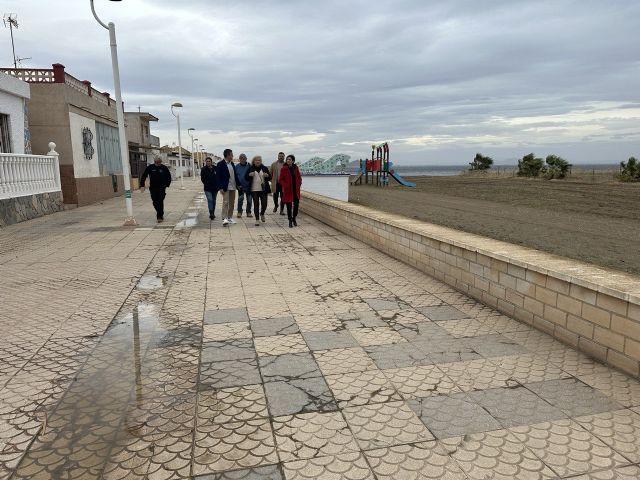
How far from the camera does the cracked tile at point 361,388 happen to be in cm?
293

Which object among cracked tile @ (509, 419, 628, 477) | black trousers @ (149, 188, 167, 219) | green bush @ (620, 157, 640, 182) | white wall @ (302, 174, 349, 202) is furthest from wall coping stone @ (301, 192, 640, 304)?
green bush @ (620, 157, 640, 182)

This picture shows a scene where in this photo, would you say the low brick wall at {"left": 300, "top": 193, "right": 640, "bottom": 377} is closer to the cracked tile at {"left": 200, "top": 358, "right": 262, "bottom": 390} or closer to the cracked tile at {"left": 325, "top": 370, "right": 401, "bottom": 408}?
the cracked tile at {"left": 325, "top": 370, "right": 401, "bottom": 408}

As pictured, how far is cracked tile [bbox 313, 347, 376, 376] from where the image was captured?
3377 mm

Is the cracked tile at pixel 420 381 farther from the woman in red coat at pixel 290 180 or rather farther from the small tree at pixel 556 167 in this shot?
the small tree at pixel 556 167

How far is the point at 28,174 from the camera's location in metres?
13.2

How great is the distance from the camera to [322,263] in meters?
7.11

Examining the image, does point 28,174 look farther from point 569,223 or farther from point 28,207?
point 569,223

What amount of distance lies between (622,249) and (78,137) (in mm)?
17858

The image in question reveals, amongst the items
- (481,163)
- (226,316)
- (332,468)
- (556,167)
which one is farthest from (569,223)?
(481,163)

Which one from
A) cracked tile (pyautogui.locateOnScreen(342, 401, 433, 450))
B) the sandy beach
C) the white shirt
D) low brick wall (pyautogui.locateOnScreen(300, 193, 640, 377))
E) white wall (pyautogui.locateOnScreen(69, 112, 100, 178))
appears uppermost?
white wall (pyautogui.locateOnScreen(69, 112, 100, 178))

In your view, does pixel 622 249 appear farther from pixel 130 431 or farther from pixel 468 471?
pixel 130 431

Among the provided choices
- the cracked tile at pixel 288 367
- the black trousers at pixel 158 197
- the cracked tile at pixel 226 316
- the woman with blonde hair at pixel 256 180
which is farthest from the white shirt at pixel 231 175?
the cracked tile at pixel 288 367

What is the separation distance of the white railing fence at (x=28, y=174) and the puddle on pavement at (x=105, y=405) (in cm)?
1003

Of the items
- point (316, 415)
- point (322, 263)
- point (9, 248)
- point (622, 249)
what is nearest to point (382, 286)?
point (322, 263)
